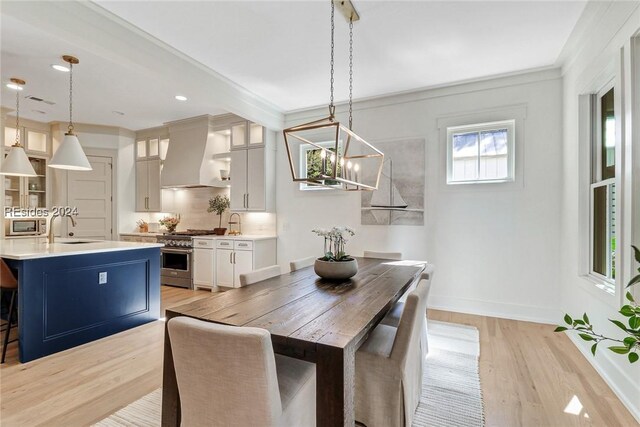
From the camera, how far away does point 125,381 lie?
7.43ft

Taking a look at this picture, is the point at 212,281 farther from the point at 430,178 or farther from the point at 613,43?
the point at 613,43

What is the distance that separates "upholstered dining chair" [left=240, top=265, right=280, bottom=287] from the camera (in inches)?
85.7

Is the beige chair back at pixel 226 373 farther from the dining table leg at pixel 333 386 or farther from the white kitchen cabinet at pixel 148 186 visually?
the white kitchen cabinet at pixel 148 186

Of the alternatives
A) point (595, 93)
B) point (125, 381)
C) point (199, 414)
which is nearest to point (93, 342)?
point (125, 381)

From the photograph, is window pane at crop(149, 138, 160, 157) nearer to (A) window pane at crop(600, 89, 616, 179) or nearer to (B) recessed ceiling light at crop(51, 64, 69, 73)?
(B) recessed ceiling light at crop(51, 64, 69, 73)

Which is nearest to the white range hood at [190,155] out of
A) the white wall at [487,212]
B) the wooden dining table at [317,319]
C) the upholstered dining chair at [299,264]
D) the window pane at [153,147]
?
the window pane at [153,147]

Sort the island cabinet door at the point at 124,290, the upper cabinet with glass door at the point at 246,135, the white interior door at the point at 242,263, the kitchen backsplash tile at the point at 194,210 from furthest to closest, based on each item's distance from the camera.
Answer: the kitchen backsplash tile at the point at 194,210, the upper cabinet with glass door at the point at 246,135, the white interior door at the point at 242,263, the island cabinet door at the point at 124,290

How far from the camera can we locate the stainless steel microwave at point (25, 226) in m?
5.11

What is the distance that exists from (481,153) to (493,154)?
13 centimetres

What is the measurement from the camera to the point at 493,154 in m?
3.75

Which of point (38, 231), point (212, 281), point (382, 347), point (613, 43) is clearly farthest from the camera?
point (38, 231)

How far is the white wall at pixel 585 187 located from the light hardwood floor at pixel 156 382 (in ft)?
0.63

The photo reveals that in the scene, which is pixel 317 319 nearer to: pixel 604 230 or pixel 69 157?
pixel 604 230

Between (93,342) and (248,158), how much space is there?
10.4 feet
